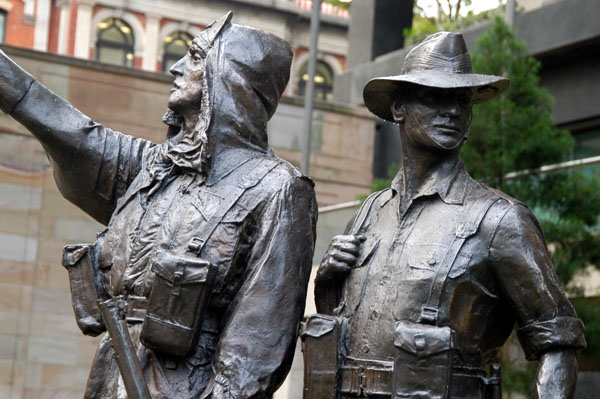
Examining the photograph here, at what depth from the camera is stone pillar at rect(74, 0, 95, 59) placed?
1270 inches

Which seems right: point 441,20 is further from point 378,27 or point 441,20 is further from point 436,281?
point 436,281

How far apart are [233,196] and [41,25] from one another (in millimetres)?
29385

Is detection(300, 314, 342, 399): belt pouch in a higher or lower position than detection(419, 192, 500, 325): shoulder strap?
lower

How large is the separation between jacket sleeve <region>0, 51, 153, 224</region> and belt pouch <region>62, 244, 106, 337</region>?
349mm

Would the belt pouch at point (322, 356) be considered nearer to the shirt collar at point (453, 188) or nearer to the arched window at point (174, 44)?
the shirt collar at point (453, 188)

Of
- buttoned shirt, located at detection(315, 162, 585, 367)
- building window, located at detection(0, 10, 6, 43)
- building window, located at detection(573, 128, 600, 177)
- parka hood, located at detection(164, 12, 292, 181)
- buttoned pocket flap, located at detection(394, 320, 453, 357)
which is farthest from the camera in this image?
building window, located at detection(0, 10, 6, 43)

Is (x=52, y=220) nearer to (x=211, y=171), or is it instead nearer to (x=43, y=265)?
(x=43, y=265)

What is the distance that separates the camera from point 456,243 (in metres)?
5.27

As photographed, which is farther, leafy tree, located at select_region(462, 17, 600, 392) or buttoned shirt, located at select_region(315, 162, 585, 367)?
leafy tree, located at select_region(462, 17, 600, 392)

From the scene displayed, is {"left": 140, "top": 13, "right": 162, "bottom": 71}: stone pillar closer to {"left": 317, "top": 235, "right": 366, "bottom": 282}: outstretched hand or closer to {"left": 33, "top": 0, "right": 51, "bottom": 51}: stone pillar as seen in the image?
{"left": 33, "top": 0, "right": 51, "bottom": 51}: stone pillar

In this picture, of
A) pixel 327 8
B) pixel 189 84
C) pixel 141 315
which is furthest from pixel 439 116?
pixel 327 8

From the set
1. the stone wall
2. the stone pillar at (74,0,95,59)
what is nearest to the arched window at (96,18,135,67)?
the stone pillar at (74,0,95,59)

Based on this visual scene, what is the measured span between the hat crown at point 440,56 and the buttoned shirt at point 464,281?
18.3 inches

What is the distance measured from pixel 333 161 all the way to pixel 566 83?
336cm
